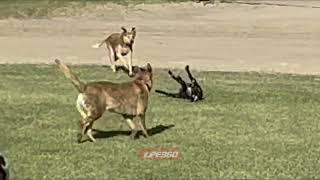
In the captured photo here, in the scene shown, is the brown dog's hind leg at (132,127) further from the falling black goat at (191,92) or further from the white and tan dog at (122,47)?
the white and tan dog at (122,47)

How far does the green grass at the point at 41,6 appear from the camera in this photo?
3247 cm

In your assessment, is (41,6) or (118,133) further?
(41,6)

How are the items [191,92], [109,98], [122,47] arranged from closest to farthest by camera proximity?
1. [109,98]
2. [191,92]
3. [122,47]

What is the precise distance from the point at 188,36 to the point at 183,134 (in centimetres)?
1553

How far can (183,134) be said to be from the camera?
1101 centimetres

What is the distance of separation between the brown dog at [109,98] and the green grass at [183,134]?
0.29 meters

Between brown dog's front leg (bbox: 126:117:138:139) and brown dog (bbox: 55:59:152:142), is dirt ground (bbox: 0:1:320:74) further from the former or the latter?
brown dog (bbox: 55:59:152:142)

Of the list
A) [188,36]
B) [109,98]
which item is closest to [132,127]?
[109,98]

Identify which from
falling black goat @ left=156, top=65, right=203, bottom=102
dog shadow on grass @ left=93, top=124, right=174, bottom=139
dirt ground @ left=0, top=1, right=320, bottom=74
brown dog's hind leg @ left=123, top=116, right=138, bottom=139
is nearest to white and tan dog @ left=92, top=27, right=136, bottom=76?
dirt ground @ left=0, top=1, right=320, bottom=74

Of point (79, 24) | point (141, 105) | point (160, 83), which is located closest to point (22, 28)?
Result: point (79, 24)

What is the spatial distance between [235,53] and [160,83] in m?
6.75

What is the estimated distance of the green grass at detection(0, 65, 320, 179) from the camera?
914cm

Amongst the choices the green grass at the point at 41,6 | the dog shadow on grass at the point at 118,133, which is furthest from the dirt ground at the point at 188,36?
the dog shadow on grass at the point at 118,133

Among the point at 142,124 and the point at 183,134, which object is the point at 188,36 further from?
the point at 142,124
